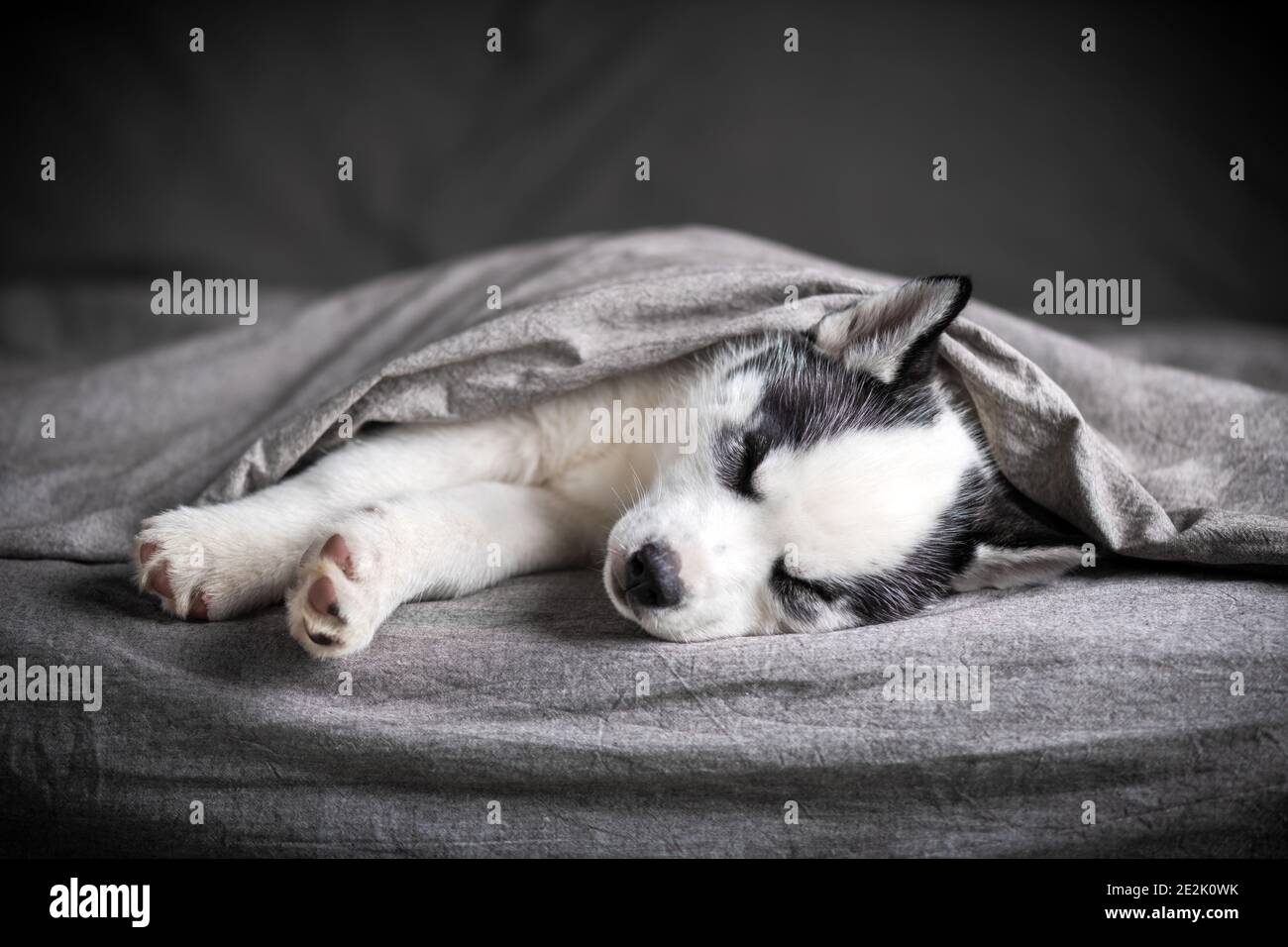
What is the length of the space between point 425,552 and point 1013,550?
3.65ft

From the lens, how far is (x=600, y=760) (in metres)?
1.69

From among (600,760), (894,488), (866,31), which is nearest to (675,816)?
(600,760)

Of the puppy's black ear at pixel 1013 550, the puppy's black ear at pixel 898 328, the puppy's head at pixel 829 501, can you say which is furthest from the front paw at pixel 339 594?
the puppy's black ear at pixel 1013 550

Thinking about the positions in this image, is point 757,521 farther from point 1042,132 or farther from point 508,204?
point 1042,132


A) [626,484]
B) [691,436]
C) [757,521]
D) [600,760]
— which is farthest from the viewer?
[626,484]

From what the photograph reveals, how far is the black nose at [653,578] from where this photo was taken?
1804 mm

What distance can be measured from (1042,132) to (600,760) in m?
3.41

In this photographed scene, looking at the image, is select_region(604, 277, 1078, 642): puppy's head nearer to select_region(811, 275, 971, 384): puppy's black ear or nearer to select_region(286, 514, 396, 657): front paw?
select_region(811, 275, 971, 384): puppy's black ear

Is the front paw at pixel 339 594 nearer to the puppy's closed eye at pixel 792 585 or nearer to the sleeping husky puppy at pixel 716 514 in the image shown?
the sleeping husky puppy at pixel 716 514

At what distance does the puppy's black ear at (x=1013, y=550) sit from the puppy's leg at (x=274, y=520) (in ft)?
3.35

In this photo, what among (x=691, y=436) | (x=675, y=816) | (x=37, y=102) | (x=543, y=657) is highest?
(x=37, y=102)

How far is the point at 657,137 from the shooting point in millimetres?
4137

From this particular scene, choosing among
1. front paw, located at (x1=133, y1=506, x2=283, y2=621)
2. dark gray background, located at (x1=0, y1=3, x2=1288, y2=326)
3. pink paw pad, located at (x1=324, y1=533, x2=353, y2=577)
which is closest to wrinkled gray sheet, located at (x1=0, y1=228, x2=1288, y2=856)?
front paw, located at (x1=133, y1=506, x2=283, y2=621)

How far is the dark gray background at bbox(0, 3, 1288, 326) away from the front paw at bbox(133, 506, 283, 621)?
255 centimetres
